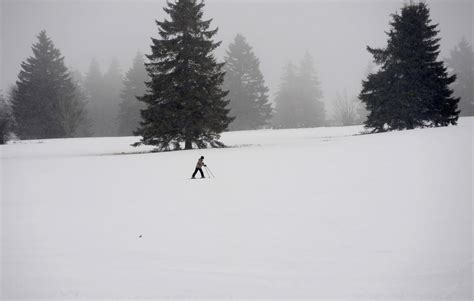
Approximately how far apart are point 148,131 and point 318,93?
44.8m

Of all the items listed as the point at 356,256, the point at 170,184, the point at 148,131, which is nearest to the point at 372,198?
the point at 356,256

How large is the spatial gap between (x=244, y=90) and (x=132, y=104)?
1862 centimetres

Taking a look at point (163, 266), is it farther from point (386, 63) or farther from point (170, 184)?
point (386, 63)

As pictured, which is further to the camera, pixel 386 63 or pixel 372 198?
pixel 386 63

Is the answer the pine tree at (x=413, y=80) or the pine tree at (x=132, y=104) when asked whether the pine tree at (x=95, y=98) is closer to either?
the pine tree at (x=132, y=104)

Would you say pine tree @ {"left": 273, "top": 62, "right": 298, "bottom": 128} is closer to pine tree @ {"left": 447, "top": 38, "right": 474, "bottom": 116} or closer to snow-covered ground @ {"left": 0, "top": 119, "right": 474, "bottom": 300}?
pine tree @ {"left": 447, "top": 38, "right": 474, "bottom": 116}

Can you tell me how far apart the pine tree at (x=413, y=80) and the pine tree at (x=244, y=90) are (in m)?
23.7

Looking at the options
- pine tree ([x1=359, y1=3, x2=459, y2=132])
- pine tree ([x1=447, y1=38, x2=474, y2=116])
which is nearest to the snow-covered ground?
pine tree ([x1=359, y1=3, x2=459, y2=132])

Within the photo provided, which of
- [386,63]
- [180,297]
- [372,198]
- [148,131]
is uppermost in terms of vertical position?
[386,63]

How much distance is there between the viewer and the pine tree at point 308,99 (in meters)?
56.7

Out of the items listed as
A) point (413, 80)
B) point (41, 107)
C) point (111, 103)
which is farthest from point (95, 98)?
point (413, 80)

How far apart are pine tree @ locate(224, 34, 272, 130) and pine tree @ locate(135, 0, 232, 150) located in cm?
2176

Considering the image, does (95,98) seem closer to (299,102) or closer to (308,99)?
(299,102)

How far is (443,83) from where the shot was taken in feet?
83.5
